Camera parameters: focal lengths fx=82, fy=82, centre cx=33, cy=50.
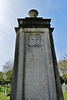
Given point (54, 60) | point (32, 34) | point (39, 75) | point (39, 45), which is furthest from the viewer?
point (32, 34)

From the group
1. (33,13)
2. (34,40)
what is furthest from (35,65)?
(33,13)

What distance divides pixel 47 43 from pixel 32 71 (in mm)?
1394

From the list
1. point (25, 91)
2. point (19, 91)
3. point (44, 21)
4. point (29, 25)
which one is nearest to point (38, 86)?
point (25, 91)

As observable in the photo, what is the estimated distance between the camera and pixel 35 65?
3.32 metres

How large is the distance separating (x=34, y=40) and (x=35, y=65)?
1.18 m

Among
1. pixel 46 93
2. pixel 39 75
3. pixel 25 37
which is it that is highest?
pixel 25 37

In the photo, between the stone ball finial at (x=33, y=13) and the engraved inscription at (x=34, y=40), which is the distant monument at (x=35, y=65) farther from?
the stone ball finial at (x=33, y=13)

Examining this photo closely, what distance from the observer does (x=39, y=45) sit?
12.1 ft

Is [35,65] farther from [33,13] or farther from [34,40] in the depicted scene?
[33,13]

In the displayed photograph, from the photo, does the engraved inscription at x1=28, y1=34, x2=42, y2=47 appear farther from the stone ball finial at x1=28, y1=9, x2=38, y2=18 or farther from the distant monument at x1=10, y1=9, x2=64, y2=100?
the stone ball finial at x1=28, y1=9, x2=38, y2=18

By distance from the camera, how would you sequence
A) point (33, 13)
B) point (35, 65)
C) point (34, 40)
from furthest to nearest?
point (33, 13), point (34, 40), point (35, 65)

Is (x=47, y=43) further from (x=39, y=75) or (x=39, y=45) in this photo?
(x=39, y=75)

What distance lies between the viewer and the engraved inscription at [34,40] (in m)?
3.71

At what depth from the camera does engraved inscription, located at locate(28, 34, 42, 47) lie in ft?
12.2
